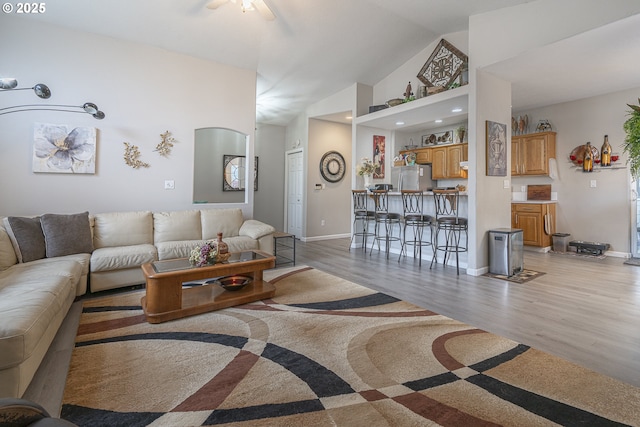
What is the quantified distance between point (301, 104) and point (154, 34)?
3.41 metres

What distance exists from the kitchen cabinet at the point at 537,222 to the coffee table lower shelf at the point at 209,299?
5198 millimetres

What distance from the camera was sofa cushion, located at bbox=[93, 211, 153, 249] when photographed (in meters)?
3.79

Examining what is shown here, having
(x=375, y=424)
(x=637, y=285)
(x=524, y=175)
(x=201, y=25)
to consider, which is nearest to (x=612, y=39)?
(x=637, y=285)

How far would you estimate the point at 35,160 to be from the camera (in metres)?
3.77

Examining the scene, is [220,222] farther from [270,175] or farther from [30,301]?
[270,175]

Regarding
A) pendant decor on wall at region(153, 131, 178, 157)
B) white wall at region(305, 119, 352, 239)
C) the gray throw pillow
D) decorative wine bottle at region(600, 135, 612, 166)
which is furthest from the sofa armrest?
decorative wine bottle at region(600, 135, 612, 166)

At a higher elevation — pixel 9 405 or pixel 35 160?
pixel 35 160

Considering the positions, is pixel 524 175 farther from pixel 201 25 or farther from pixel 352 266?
pixel 201 25

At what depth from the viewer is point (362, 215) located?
19.5 ft

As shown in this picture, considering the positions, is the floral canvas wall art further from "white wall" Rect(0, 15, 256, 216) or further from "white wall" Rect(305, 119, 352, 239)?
"white wall" Rect(305, 119, 352, 239)

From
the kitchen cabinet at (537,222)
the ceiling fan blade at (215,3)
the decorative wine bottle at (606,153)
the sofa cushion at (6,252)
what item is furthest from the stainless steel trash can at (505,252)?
the sofa cushion at (6,252)

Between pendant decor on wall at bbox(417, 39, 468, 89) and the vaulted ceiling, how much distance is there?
0.88 ft

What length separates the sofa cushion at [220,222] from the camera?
4.48 metres

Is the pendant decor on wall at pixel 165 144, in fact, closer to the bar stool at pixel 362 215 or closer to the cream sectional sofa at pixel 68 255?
the cream sectional sofa at pixel 68 255
